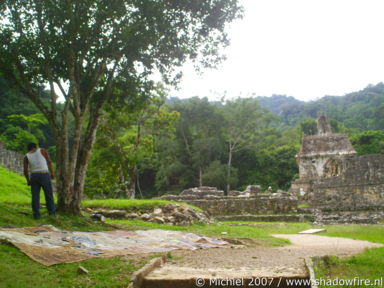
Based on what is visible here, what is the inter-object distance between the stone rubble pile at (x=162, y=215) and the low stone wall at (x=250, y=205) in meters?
5.09

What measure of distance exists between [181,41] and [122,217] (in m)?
6.69

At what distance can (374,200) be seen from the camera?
1694cm

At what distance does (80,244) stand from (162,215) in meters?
7.83

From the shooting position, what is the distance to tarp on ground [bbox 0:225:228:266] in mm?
5039

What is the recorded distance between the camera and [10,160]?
22.3 m

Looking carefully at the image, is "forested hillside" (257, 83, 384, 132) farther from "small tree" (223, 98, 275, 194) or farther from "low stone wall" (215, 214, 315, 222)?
"low stone wall" (215, 214, 315, 222)

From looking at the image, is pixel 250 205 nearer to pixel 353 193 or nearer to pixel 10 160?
pixel 353 193

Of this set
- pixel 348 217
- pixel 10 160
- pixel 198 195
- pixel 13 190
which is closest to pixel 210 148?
pixel 198 195

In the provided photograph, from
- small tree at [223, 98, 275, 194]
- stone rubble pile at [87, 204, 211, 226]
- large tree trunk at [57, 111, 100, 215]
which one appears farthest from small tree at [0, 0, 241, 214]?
small tree at [223, 98, 275, 194]

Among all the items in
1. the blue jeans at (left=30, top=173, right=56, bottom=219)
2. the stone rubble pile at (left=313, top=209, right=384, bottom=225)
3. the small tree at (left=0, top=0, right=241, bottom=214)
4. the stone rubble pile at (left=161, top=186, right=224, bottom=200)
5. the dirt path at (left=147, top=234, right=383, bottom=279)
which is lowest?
the stone rubble pile at (left=313, top=209, right=384, bottom=225)

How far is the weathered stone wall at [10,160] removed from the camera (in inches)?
855

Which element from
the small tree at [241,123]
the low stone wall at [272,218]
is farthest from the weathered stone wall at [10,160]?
the small tree at [241,123]

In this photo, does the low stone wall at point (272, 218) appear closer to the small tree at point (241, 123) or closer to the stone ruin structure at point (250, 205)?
the stone ruin structure at point (250, 205)

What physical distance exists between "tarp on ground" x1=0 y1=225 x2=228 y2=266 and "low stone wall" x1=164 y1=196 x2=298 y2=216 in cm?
1034
